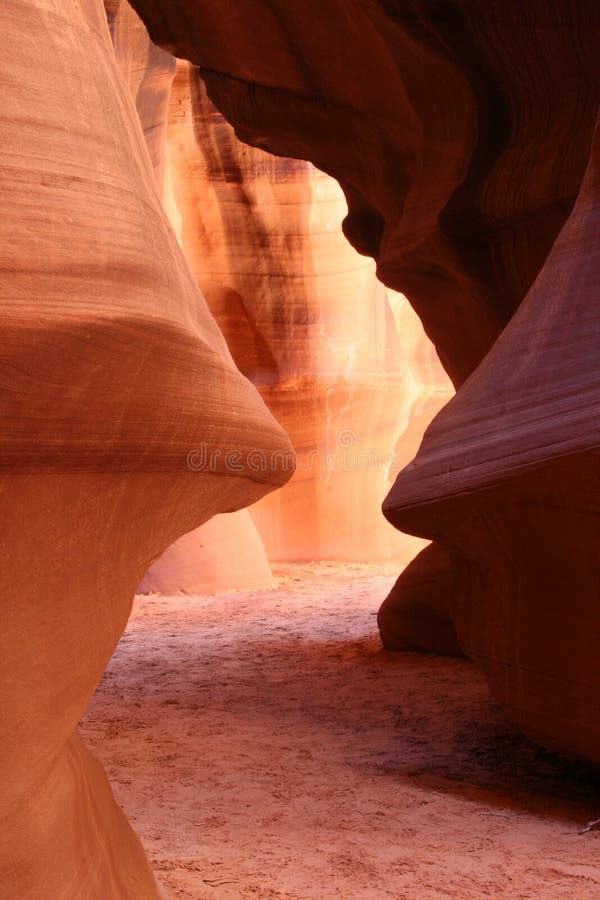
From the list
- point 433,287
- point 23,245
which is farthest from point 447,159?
point 23,245

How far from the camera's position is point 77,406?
1224 millimetres

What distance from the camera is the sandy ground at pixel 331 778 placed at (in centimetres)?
223

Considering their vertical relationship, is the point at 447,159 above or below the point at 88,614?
above

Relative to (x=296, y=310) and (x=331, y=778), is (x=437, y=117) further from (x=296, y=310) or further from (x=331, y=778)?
(x=296, y=310)

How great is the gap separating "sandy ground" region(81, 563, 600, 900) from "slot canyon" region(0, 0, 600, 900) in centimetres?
1

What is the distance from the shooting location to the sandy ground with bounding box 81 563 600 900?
2.23m

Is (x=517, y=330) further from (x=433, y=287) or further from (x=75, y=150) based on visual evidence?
(x=433, y=287)

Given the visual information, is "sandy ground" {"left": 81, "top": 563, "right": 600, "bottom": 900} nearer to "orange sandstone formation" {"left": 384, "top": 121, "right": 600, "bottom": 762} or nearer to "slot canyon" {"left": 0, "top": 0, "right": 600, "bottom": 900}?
"slot canyon" {"left": 0, "top": 0, "right": 600, "bottom": 900}

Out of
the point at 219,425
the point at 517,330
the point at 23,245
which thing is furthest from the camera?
the point at 517,330

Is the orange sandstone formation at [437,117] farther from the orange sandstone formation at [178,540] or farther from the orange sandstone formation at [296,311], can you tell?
the orange sandstone formation at [296,311]

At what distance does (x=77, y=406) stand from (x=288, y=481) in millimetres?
2487

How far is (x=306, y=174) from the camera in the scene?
9.04 metres

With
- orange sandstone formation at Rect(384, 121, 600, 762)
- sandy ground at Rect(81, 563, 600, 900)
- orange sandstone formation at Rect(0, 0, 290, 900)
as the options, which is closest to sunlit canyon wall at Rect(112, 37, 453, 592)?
sandy ground at Rect(81, 563, 600, 900)

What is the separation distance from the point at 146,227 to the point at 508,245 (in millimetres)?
3372
